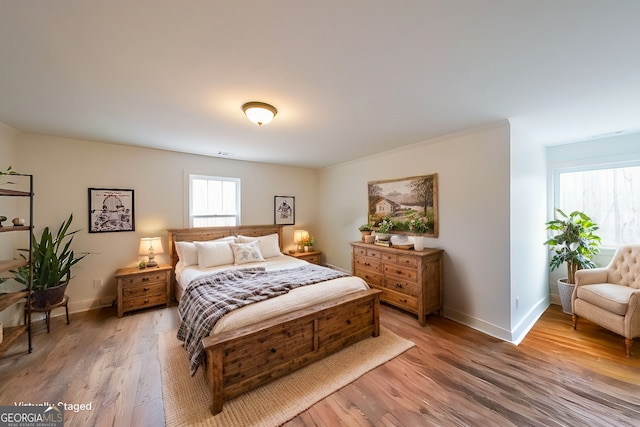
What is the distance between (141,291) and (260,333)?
96.9 inches

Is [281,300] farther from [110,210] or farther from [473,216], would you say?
[110,210]

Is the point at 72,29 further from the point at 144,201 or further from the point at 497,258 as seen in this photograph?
the point at 497,258

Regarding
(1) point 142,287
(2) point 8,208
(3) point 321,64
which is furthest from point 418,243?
(2) point 8,208

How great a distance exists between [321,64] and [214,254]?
9.55 feet

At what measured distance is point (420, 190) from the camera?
3.44m

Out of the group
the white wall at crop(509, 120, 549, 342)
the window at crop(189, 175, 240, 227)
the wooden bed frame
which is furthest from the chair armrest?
the window at crop(189, 175, 240, 227)

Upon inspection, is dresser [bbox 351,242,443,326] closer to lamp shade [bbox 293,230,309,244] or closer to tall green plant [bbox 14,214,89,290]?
lamp shade [bbox 293,230,309,244]

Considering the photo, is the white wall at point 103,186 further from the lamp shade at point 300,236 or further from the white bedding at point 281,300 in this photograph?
the lamp shade at point 300,236

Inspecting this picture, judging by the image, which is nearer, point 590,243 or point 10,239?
point 10,239

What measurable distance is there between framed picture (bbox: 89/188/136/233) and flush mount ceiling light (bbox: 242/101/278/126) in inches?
106

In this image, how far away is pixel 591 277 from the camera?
285cm

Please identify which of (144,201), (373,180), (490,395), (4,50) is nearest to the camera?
(4,50)

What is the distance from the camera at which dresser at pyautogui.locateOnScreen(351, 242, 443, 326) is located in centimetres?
292

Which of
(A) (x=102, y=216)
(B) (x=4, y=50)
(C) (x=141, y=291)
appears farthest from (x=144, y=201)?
(B) (x=4, y=50)
